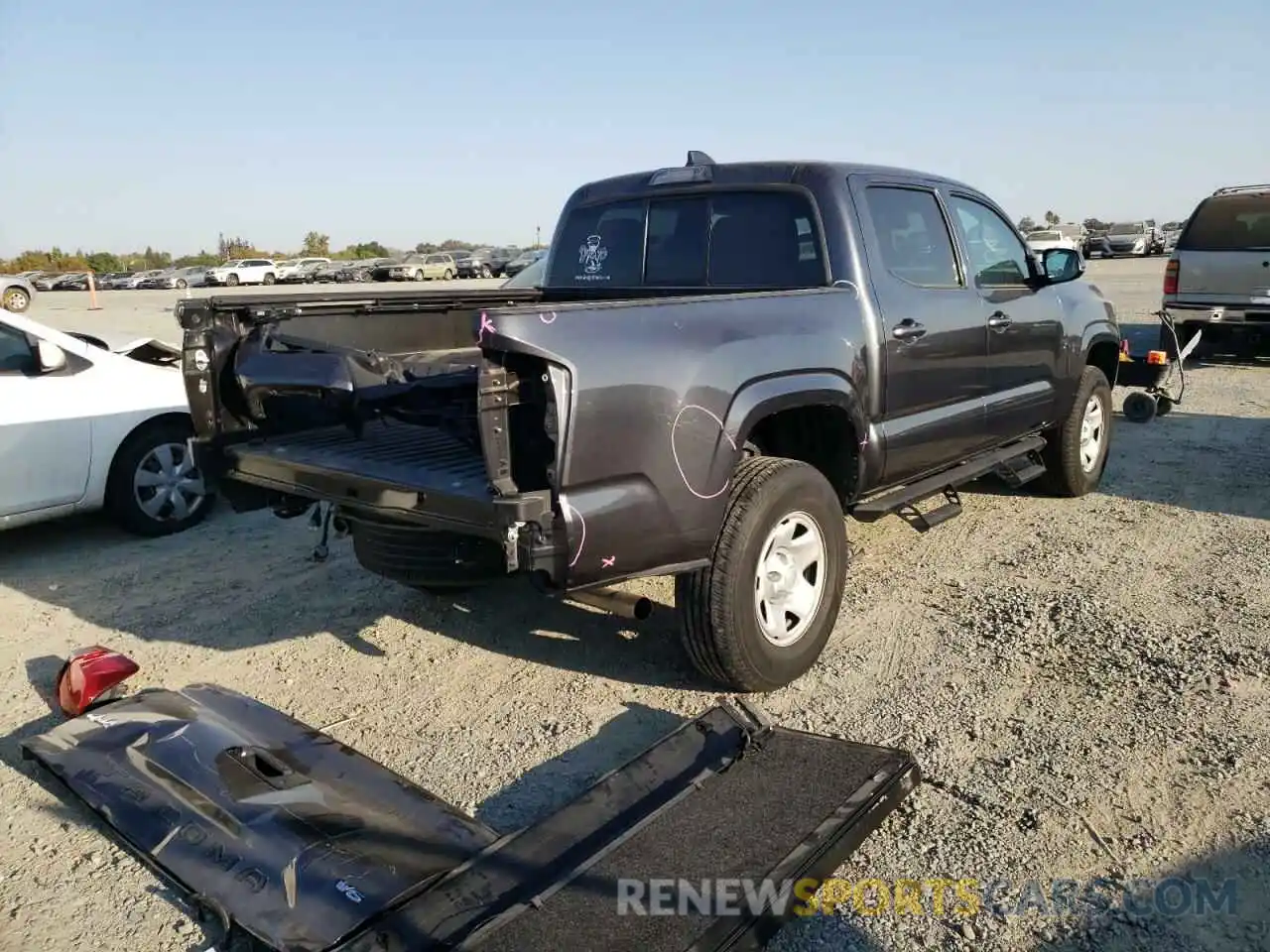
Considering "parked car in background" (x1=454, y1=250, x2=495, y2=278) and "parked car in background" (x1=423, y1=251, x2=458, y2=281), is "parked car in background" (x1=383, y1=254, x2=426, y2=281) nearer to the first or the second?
"parked car in background" (x1=423, y1=251, x2=458, y2=281)

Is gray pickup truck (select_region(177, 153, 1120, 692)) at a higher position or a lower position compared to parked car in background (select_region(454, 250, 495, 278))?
higher

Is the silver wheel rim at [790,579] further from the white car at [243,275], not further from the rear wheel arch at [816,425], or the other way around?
the white car at [243,275]

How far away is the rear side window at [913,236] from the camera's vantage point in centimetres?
440

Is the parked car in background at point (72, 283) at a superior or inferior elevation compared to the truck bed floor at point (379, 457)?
inferior

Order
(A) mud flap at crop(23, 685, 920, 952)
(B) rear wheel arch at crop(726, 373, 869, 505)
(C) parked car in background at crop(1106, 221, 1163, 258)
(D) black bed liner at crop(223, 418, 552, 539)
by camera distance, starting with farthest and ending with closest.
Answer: (C) parked car in background at crop(1106, 221, 1163, 258) < (B) rear wheel arch at crop(726, 373, 869, 505) < (D) black bed liner at crop(223, 418, 552, 539) < (A) mud flap at crop(23, 685, 920, 952)

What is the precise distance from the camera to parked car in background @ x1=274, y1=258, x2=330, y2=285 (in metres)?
52.2

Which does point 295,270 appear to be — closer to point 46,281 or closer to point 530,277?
point 46,281

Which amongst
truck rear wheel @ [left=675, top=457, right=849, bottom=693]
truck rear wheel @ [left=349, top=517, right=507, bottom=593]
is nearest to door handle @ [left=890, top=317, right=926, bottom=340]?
truck rear wheel @ [left=675, top=457, right=849, bottom=693]

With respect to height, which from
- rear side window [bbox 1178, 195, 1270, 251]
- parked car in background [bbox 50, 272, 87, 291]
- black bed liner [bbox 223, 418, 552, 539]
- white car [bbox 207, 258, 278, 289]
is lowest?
parked car in background [bbox 50, 272, 87, 291]

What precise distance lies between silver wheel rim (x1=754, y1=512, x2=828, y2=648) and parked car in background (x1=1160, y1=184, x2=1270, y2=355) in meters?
9.24

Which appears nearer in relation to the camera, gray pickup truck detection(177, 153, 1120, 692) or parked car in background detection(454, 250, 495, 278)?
gray pickup truck detection(177, 153, 1120, 692)

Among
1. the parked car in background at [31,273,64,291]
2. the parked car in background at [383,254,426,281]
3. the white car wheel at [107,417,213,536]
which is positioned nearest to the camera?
the white car wheel at [107,417,213,536]

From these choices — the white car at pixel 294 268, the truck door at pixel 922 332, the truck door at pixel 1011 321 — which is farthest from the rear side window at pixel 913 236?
the white car at pixel 294 268

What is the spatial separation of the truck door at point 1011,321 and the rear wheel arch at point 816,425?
1291 millimetres
